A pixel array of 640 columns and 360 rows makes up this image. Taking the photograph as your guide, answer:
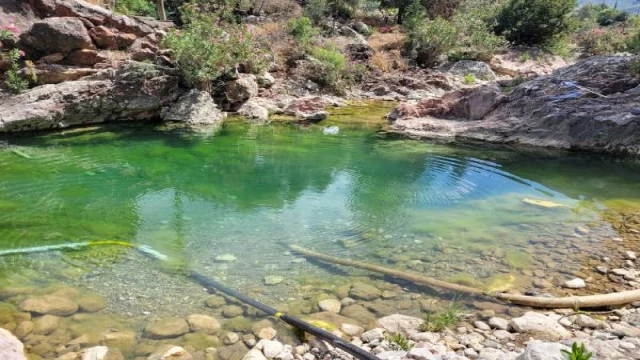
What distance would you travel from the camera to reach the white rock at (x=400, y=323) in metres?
3.53

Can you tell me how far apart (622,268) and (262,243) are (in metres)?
3.93

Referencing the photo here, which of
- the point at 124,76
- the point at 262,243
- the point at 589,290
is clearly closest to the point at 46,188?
the point at 262,243

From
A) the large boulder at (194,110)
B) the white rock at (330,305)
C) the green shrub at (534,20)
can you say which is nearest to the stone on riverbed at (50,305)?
the white rock at (330,305)

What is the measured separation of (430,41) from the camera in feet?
64.5

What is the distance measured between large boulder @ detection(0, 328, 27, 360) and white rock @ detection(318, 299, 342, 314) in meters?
2.29

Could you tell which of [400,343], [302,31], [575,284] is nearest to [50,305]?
[400,343]

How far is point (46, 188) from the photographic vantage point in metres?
6.83

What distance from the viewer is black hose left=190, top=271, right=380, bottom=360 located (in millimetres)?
Answer: 2935

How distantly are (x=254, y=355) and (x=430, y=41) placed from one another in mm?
19019

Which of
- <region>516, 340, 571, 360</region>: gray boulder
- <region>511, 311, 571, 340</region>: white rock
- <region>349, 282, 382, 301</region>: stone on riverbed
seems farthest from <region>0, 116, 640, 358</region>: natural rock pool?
<region>516, 340, 571, 360</region>: gray boulder

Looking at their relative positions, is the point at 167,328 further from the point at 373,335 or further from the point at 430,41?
the point at 430,41

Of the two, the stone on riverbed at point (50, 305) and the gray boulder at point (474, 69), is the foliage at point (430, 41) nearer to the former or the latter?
the gray boulder at point (474, 69)

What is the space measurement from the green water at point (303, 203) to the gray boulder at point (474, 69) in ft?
33.6

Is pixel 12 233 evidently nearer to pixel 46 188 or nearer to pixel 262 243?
pixel 46 188
